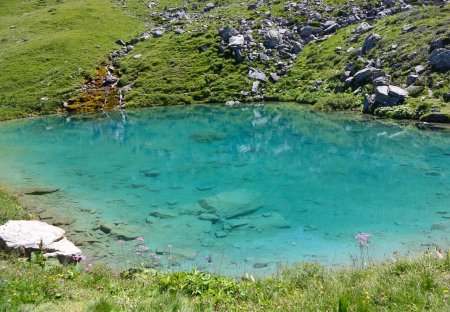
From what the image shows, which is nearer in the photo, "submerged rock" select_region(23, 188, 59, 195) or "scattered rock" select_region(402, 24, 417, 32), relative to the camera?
"submerged rock" select_region(23, 188, 59, 195)

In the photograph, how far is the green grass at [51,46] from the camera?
7462 cm

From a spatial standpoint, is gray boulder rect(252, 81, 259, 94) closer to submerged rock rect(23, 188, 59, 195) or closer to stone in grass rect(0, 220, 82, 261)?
submerged rock rect(23, 188, 59, 195)

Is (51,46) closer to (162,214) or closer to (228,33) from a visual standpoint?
(228,33)

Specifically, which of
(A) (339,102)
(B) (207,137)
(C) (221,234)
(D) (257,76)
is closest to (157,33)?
(D) (257,76)

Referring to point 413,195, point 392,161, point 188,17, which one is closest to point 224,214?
point 413,195

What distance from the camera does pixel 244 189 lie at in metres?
25.7

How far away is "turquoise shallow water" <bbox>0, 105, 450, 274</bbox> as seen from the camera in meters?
17.3

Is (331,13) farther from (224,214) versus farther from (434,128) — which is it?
(224,214)

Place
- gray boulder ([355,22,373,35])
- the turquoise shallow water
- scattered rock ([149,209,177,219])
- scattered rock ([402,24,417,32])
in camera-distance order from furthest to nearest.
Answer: gray boulder ([355,22,373,35]) < scattered rock ([402,24,417,32]) < scattered rock ([149,209,177,219]) < the turquoise shallow water

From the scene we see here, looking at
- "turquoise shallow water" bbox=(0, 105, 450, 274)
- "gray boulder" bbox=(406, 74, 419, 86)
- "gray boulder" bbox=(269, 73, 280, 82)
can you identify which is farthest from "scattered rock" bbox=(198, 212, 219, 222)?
Answer: "gray boulder" bbox=(269, 73, 280, 82)

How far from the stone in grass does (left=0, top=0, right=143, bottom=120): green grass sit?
5858 centimetres

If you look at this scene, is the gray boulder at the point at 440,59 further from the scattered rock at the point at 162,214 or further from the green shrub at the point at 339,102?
the scattered rock at the point at 162,214

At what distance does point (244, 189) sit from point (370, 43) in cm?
4774

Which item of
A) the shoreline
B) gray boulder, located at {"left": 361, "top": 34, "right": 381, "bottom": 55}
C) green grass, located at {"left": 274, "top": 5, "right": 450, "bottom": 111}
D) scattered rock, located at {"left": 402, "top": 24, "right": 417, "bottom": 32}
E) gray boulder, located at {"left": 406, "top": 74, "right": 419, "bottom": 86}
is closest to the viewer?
the shoreline
